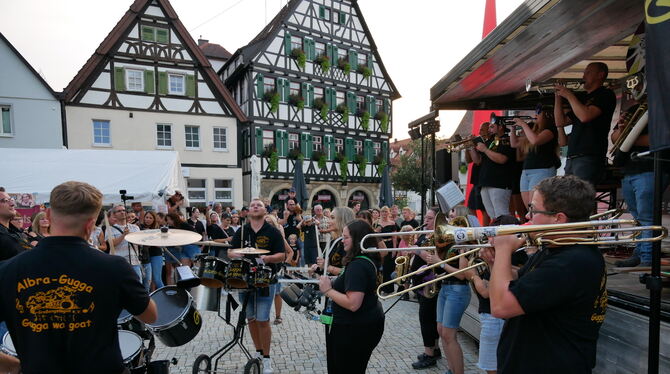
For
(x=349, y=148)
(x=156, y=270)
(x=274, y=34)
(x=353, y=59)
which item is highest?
(x=274, y=34)

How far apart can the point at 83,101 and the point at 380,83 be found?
18.0 metres

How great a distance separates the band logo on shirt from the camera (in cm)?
203

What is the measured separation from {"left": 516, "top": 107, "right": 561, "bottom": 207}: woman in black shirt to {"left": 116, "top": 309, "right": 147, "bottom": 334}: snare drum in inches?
176

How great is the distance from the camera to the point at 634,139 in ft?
12.4

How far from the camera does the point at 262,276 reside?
4520mm

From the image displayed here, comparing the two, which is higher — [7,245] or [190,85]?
[190,85]

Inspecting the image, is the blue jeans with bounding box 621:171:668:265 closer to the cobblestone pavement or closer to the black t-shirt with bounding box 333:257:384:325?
the cobblestone pavement

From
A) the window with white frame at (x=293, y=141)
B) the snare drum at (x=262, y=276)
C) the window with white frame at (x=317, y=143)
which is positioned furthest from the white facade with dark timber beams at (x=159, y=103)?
the snare drum at (x=262, y=276)

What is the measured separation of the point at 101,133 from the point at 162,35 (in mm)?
5660

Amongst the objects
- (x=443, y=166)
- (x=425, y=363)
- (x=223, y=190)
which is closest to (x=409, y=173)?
(x=223, y=190)

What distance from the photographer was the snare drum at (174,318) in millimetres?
3129

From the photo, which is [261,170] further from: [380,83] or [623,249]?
[623,249]

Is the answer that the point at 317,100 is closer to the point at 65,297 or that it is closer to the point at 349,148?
the point at 349,148

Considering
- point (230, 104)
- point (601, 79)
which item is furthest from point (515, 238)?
point (230, 104)
